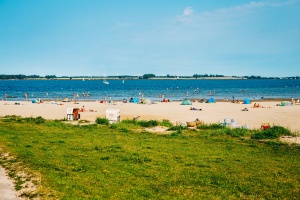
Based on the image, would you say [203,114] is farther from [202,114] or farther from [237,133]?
[237,133]

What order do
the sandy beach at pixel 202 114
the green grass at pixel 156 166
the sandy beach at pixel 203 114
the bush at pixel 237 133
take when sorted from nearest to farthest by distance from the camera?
the green grass at pixel 156 166 < the bush at pixel 237 133 < the sandy beach at pixel 202 114 < the sandy beach at pixel 203 114

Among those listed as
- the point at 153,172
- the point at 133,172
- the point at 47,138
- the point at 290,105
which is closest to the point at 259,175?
the point at 153,172

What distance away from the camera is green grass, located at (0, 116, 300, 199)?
7887 millimetres

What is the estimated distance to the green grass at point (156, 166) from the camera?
7887 mm

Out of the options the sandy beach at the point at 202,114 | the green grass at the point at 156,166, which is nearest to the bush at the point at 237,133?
the green grass at the point at 156,166

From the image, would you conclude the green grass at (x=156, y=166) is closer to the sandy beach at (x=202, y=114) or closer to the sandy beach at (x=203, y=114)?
the sandy beach at (x=202, y=114)

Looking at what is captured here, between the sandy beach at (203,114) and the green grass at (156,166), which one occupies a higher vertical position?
the green grass at (156,166)

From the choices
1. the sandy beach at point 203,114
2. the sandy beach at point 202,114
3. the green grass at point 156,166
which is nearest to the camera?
the green grass at point 156,166

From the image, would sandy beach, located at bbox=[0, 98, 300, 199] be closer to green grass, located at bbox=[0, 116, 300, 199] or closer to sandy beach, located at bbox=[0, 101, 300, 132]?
sandy beach, located at bbox=[0, 101, 300, 132]

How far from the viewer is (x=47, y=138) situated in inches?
623

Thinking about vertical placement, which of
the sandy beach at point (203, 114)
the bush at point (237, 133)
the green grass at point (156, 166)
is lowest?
the sandy beach at point (203, 114)

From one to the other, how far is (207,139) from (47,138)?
8.66 meters

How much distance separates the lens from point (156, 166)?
1030cm

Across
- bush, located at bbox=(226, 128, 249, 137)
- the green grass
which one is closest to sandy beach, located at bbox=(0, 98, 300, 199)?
bush, located at bbox=(226, 128, 249, 137)
